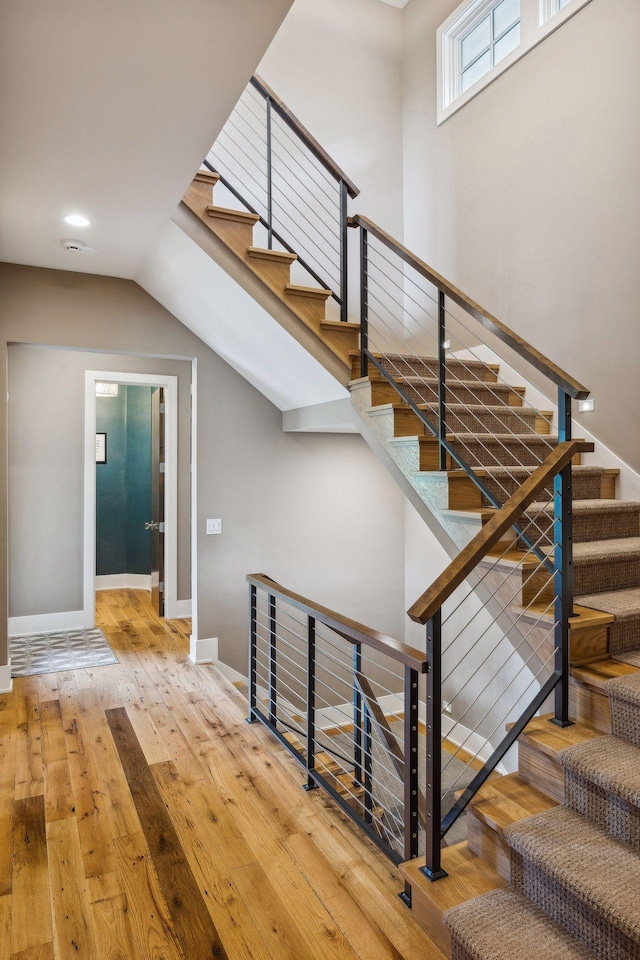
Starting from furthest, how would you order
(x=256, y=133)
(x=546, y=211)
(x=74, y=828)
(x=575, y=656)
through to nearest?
1. (x=256, y=133)
2. (x=546, y=211)
3. (x=74, y=828)
4. (x=575, y=656)

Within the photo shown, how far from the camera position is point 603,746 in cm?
188

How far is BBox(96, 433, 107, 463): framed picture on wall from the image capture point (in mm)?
6855

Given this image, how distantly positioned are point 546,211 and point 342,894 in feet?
12.6

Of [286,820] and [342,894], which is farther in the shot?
[286,820]

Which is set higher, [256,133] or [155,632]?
[256,133]

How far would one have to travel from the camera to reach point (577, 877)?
1522 mm

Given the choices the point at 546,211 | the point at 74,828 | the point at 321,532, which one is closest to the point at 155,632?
the point at 321,532

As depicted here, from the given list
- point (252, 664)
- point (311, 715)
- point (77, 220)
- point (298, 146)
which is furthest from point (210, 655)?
point (298, 146)

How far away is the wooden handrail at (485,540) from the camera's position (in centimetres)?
169

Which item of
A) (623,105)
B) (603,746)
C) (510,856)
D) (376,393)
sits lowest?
(510,856)

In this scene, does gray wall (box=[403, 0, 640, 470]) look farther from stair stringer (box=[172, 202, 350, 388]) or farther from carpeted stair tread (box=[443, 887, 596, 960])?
carpeted stair tread (box=[443, 887, 596, 960])

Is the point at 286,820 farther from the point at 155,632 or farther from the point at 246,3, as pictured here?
the point at 155,632

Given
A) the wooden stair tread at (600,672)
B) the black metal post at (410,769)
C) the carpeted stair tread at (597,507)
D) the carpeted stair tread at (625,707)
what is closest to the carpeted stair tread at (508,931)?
the black metal post at (410,769)

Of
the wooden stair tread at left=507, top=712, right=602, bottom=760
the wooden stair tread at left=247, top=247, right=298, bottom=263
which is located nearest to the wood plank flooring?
the wooden stair tread at left=507, top=712, right=602, bottom=760
